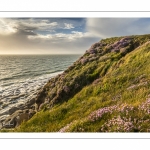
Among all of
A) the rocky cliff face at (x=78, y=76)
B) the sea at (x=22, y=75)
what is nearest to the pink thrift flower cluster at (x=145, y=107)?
the rocky cliff face at (x=78, y=76)

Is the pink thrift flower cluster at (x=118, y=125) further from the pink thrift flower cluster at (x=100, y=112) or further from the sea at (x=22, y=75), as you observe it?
the sea at (x=22, y=75)

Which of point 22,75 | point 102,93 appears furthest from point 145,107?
point 22,75

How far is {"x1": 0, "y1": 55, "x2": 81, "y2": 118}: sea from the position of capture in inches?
405

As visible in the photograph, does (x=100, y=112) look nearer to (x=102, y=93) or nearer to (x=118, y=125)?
(x=118, y=125)

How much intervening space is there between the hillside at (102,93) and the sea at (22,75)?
1.63 feet

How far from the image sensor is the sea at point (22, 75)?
10.3 metres

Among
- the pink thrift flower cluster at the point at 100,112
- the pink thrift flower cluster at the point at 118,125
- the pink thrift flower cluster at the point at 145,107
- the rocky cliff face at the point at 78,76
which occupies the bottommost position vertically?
the pink thrift flower cluster at the point at 118,125

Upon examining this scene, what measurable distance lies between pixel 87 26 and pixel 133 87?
10.3 ft

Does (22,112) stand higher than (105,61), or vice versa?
(105,61)

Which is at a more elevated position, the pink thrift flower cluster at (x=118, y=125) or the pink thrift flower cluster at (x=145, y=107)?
the pink thrift flower cluster at (x=145, y=107)
